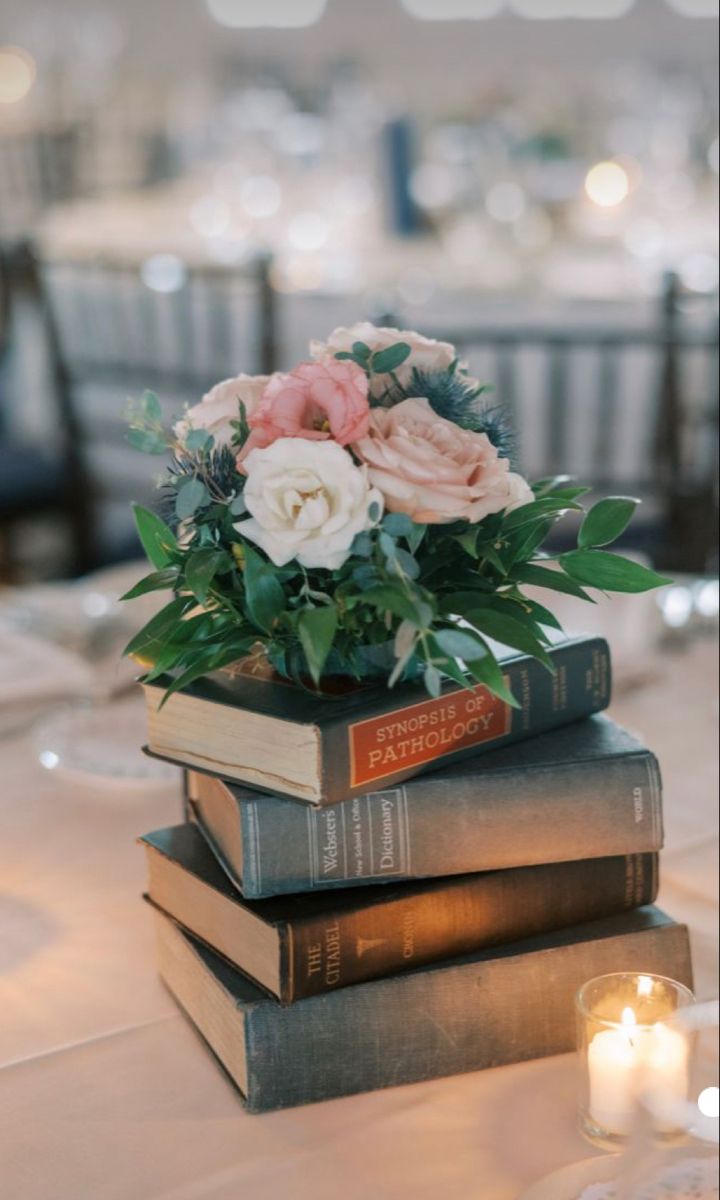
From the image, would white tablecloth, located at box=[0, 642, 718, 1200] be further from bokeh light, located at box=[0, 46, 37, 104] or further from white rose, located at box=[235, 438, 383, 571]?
bokeh light, located at box=[0, 46, 37, 104]

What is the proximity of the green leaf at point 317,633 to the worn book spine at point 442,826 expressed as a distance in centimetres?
9

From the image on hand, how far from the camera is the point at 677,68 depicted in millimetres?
5672

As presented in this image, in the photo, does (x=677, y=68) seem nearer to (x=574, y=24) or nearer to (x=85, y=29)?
(x=574, y=24)

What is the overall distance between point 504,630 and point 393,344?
15 cm

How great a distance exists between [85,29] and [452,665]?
7.25 m

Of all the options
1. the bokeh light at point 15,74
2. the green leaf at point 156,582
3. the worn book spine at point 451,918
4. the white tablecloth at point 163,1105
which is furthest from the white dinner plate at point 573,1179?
the bokeh light at point 15,74

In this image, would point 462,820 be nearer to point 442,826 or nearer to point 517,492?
point 442,826

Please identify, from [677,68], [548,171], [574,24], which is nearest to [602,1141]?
[548,171]

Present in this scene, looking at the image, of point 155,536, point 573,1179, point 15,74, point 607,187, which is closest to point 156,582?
point 155,536

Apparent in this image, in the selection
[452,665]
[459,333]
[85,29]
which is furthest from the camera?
[85,29]

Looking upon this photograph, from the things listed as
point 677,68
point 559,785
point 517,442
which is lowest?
point 559,785

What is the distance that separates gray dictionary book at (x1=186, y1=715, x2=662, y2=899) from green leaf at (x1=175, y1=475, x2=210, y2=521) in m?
0.14

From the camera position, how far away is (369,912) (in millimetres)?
703

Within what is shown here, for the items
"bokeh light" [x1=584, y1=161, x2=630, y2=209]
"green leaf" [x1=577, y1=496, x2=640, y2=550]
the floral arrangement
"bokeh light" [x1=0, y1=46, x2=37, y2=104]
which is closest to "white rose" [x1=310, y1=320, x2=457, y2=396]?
the floral arrangement
